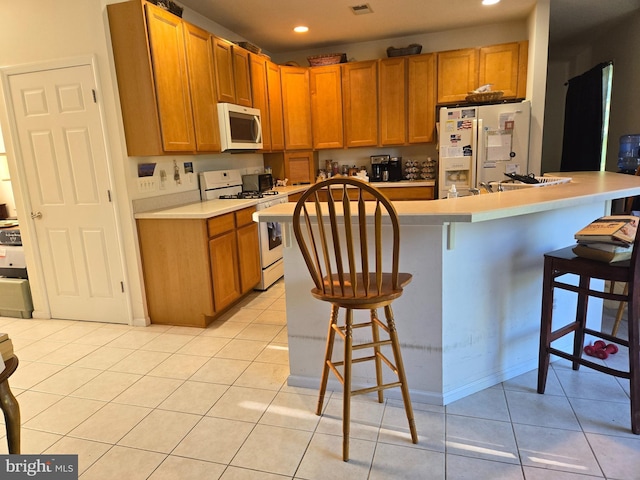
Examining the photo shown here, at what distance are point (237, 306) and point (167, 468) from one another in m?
1.92

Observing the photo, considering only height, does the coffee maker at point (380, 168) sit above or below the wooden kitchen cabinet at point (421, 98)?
below

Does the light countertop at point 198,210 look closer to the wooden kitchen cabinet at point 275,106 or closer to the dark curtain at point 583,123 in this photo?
the wooden kitchen cabinet at point 275,106

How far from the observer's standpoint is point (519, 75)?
437 centimetres

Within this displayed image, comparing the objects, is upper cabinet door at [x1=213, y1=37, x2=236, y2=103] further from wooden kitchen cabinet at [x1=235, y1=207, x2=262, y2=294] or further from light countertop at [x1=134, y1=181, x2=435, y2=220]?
wooden kitchen cabinet at [x1=235, y1=207, x2=262, y2=294]

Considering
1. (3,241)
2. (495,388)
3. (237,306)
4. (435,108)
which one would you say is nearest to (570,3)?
(435,108)

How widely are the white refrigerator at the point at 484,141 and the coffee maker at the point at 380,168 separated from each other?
0.84 metres

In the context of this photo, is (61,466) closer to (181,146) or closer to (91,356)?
(91,356)

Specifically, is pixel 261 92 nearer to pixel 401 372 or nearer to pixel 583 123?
pixel 401 372

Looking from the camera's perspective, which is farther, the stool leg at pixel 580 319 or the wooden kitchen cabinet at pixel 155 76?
the wooden kitchen cabinet at pixel 155 76

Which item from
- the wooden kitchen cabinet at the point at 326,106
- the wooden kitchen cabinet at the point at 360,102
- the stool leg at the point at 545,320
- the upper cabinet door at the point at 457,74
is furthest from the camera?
the wooden kitchen cabinet at the point at 326,106

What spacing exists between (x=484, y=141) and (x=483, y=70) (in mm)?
897

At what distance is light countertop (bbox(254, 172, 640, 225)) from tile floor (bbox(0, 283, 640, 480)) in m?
0.95

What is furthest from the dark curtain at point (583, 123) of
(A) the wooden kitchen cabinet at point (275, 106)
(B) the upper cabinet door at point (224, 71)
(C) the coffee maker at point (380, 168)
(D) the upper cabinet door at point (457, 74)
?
(B) the upper cabinet door at point (224, 71)

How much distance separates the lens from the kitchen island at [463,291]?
192cm
